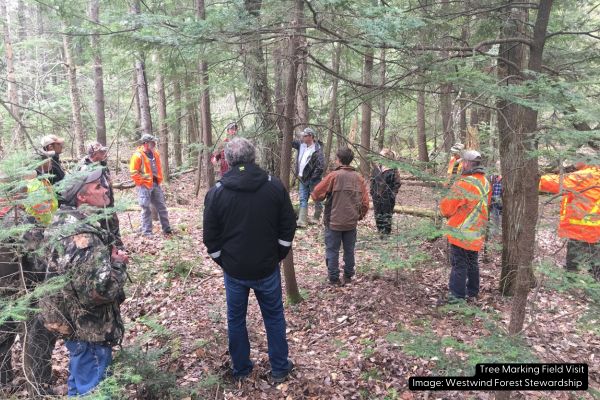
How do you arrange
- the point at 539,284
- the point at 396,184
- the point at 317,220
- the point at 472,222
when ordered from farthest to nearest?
the point at 317,220 → the point at 396,184 → the point at 472,222 → the point at 539,284

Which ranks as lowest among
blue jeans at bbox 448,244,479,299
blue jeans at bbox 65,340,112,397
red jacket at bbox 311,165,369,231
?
blue jeans at bbox 448,244,479,299

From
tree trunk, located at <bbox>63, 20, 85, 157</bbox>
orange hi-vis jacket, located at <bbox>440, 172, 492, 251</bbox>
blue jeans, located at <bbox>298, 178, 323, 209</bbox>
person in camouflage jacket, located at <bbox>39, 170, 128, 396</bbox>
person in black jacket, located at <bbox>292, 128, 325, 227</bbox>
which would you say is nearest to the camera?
person in camouflage jacket, located at <bbox>39, 170, 128, 396</bbox>

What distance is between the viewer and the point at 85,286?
3.24 m

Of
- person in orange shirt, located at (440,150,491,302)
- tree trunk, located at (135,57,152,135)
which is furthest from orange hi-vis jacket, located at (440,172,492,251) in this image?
tree trunk, located at (135,57,152,135)

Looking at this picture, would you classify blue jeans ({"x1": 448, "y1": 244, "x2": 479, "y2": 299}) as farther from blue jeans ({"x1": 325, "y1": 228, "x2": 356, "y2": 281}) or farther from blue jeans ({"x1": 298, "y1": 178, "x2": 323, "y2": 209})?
blue jeans ({"x1": 298, "y1": 178, "x2": 323, "y2": 209})

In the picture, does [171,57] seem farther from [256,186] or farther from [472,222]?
[472,222]

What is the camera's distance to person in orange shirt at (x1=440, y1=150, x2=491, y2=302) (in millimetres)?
5641

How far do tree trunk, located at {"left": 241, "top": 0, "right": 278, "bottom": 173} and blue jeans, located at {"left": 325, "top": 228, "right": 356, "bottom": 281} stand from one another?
1915 mm

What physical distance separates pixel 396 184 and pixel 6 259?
7.16 metres

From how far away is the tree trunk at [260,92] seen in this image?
5.91 m

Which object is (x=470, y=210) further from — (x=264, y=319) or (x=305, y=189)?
(x=305, y=189)

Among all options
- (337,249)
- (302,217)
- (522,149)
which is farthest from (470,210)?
(302,217)

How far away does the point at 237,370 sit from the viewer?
4.51m

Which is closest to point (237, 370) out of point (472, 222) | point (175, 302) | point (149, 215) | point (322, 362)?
point (322, 362)
